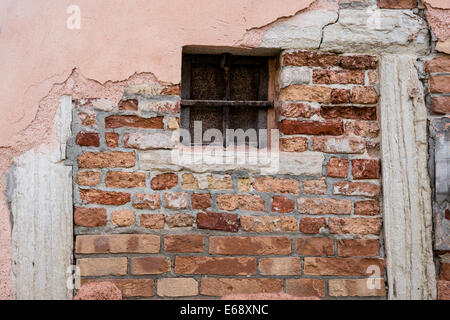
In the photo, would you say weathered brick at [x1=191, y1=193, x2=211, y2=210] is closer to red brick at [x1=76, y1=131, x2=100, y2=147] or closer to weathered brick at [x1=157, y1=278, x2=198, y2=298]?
weathered brick at [x1=157, y1=278, x2=198, y2=298]

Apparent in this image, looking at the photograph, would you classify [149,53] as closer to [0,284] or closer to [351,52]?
[351,52]

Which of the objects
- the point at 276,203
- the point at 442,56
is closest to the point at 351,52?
the point at 442,56

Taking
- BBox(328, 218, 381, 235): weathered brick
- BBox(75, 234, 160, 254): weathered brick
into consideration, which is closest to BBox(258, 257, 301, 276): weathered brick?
BBox(328, 218, 381, 235): weathered brick

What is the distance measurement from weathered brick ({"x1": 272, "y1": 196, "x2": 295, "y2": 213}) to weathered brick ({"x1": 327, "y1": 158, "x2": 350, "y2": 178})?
23 centimetres

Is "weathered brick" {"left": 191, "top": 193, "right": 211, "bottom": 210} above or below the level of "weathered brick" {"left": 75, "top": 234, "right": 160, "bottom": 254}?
above

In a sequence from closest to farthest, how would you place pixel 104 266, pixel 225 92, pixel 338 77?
pixel 104 266 < pixel 338 77 < pixel 225 92

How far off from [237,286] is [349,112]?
93 centimetres

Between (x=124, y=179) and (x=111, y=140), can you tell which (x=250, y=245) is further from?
(x=111, y=140)

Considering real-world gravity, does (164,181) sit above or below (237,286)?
above

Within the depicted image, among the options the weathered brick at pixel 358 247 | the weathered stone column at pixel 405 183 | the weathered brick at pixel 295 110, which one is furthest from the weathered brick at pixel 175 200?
the weathered stone column at pixel 405 183

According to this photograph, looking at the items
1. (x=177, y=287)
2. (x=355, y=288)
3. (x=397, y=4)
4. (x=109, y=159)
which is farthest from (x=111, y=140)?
(x=397, y=4)

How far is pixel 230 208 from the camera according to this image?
64.7 inches

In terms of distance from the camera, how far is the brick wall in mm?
1606

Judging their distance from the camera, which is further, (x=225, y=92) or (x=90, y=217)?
(x=225, y=92)
